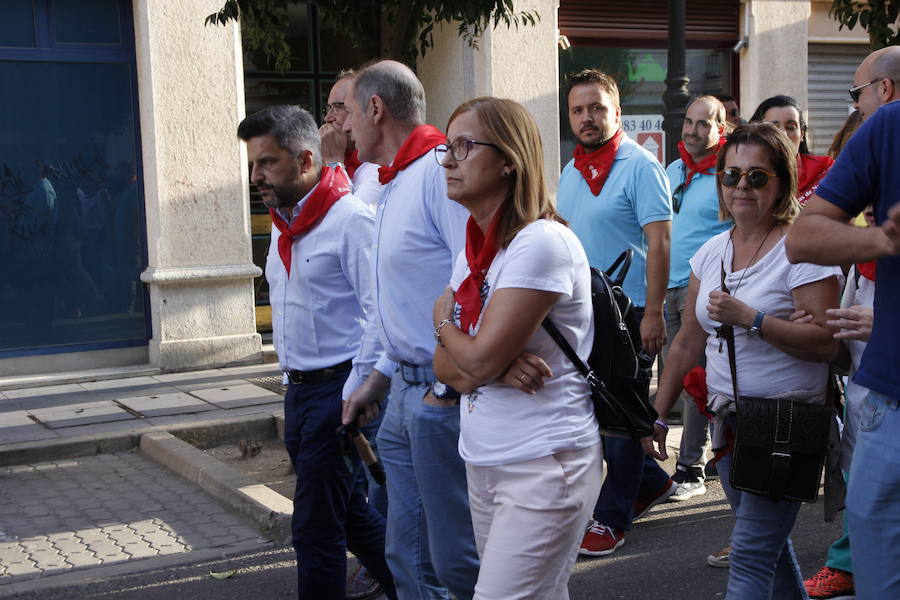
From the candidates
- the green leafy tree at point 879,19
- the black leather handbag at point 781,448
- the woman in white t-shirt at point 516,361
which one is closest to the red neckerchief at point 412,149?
the woman in white t-shirt at point 516,361

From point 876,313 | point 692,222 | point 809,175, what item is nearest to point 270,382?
point 692,222

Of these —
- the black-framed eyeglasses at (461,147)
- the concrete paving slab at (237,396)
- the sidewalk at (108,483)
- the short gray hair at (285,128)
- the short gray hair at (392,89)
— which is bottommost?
the sidewalk at (108,483)

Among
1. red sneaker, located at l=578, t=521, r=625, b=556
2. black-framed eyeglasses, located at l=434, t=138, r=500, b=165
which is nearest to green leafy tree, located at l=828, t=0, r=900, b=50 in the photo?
red sneaker, located at l=578, t=521, r=625, b=556

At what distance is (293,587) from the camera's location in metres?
4.89

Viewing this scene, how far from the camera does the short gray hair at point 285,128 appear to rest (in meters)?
4.04

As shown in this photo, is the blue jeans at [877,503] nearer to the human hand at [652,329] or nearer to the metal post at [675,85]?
the human hand at [652,329]

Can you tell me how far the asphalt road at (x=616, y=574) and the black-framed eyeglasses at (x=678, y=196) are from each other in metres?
1.90

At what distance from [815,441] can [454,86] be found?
8912 millimetres

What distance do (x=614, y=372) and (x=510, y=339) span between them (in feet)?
1.28

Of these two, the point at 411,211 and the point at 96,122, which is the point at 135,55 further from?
the point at 411,211

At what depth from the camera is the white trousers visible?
109 inches

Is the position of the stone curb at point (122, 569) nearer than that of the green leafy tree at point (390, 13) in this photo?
Yes

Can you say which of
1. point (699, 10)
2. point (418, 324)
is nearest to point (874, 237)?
point (418, 324)

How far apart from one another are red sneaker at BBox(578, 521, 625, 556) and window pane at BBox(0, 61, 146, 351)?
6.41 meters
